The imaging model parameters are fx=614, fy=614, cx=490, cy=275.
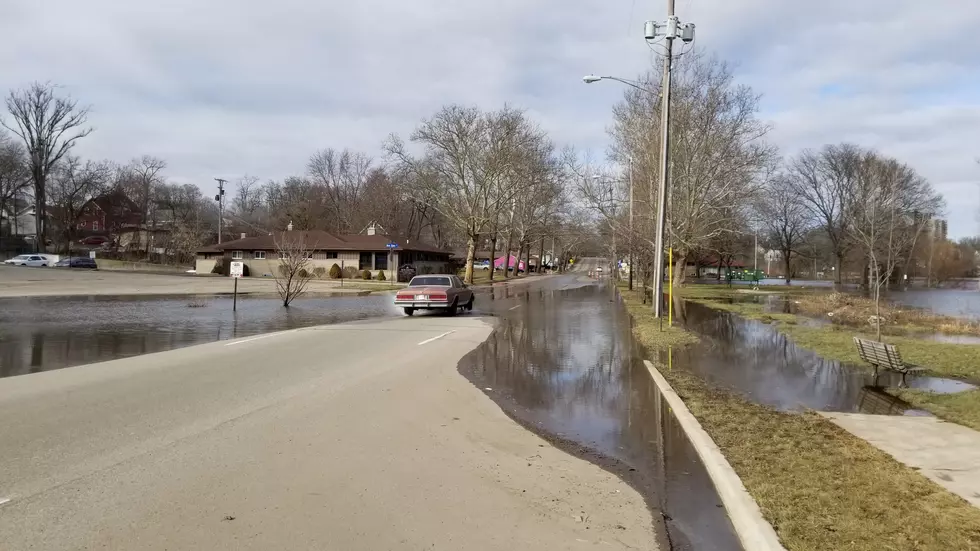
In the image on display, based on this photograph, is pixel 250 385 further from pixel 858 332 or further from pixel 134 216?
pixel 134 216

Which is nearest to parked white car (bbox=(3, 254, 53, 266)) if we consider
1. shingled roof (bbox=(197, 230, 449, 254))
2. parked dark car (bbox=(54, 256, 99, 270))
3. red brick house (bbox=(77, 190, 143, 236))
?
parked dark car (bbox=(54, 256, 99, 270))

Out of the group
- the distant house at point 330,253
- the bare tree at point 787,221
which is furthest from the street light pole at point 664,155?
the bare tree at point 787,221

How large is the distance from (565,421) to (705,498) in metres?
2.76

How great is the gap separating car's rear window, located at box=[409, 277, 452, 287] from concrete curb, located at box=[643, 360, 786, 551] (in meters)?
15.9

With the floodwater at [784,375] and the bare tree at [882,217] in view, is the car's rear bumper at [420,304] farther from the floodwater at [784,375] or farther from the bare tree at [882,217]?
the bare tree at [882,217]

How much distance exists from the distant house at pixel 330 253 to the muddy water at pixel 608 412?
134 ft

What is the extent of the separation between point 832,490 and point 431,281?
62.4 ft

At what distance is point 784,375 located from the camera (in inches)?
431

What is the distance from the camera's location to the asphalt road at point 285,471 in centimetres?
405

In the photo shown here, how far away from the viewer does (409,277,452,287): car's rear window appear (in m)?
22.9

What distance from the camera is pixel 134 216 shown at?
81.7 m

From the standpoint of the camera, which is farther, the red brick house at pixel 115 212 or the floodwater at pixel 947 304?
the red brick house at pixel 115 212

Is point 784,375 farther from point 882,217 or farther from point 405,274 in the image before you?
point 405,274

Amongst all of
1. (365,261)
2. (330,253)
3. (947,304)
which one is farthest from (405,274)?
(947,304)
